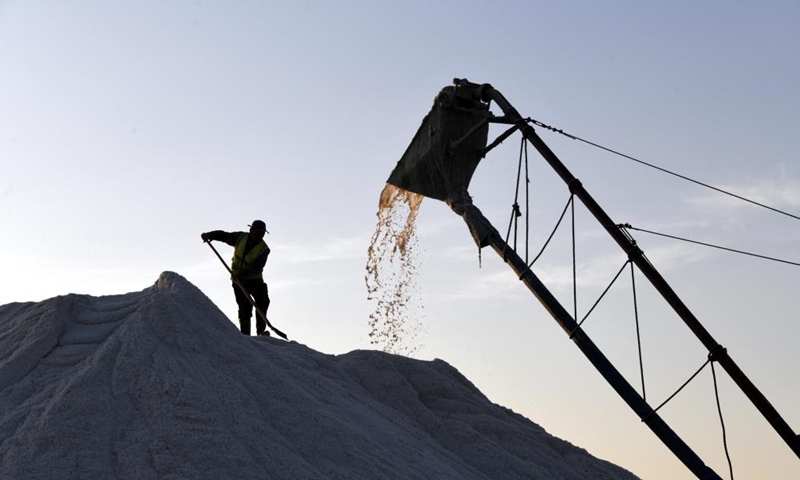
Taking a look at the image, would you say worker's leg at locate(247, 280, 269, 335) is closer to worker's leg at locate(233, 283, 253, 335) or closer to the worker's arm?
worker's leg at locate(233, 283, 253, 335)

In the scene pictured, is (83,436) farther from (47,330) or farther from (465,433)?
(465,433)

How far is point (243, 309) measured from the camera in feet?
36.3

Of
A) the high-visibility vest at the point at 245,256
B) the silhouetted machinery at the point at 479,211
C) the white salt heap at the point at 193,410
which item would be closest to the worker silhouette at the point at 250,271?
the high-visibility vest at the point at 245,256

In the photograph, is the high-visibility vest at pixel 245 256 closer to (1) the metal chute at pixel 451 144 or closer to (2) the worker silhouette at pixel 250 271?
(2) the worker silhouette at pixel 250 271

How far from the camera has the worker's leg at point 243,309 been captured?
11.0 meters

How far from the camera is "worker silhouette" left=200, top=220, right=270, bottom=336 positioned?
1094 centimetres

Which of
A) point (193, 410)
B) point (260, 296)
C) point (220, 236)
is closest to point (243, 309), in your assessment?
point (260, 296)

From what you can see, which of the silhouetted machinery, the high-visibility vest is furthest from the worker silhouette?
the silhouetted machinery

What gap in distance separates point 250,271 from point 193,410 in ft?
16.6

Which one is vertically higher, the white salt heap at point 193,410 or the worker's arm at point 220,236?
the worker's arm at point 220,236

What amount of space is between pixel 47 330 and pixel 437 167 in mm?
4509

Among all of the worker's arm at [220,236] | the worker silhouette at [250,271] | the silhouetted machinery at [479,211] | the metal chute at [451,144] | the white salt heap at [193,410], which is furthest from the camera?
the worker's arm at [220,236]

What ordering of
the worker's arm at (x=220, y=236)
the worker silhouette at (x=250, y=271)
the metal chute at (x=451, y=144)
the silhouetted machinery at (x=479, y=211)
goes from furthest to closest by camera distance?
1. the worker's arm at (x=220, y=236)
2. the worker silhouette at (x=250, y=271)
3. the metal chute at (x=451, y=144)
4. the silhouetted machinery at (x=479, y=211)

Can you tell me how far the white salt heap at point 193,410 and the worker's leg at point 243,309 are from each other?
2.03m
